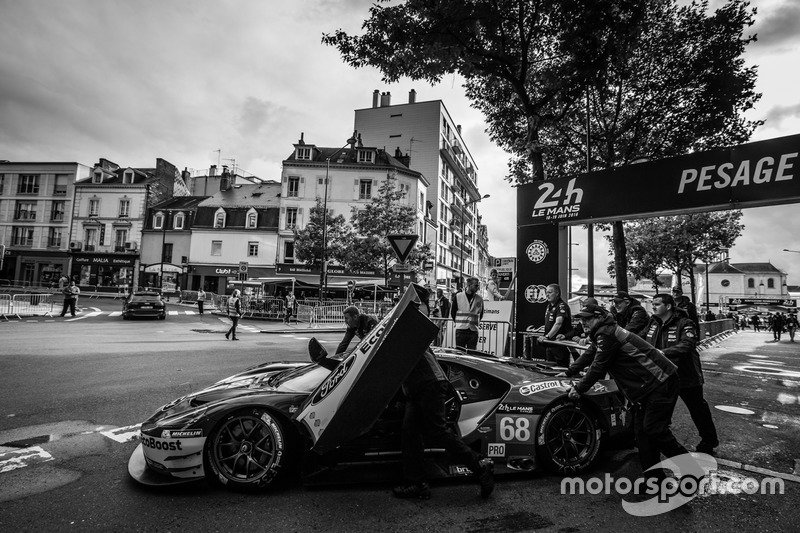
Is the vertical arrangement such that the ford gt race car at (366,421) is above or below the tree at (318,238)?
below

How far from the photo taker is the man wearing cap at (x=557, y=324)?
7267 millimetres

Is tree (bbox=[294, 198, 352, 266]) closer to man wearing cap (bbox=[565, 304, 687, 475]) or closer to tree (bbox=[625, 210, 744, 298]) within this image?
tree (bbox=[625, 210, 744, 298])

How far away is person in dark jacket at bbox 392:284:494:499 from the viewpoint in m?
3.51

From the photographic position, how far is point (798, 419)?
626 cm

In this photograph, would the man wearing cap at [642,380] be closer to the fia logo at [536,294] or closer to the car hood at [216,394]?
the car hood at [216,394]

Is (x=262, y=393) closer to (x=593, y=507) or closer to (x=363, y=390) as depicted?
(x=363, y=390)

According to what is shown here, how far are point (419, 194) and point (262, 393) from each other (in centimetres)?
3919

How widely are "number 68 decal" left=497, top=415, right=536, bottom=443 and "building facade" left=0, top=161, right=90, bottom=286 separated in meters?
52.7

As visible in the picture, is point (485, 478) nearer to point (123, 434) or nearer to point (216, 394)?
point (216, 394)

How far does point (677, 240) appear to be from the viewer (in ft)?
82.2

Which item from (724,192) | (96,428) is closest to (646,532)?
(96,428)

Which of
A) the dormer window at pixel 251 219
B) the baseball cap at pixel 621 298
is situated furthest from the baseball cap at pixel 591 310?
the dormer window at pixel 251 219

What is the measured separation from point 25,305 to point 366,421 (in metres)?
22.7

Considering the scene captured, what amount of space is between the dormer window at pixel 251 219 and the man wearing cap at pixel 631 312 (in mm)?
38083
